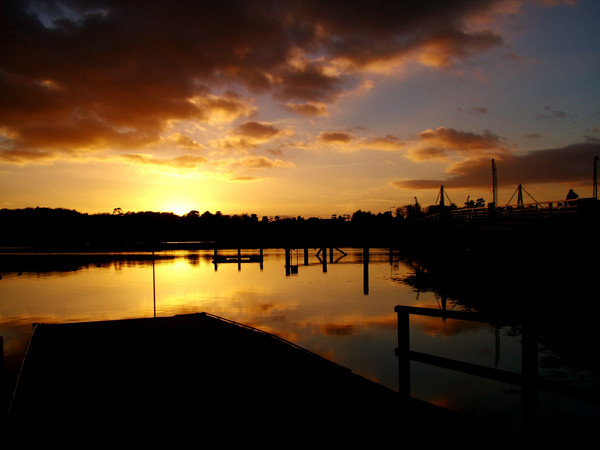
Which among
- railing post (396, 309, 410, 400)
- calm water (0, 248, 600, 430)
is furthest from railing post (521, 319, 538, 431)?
calm water (0, 248, 600, 430)

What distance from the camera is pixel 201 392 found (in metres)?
8.41

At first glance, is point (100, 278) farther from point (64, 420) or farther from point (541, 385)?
point (541, 385)

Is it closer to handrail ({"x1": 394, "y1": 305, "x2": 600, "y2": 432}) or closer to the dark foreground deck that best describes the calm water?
the dark foreground deck

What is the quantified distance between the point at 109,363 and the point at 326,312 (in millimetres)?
18417

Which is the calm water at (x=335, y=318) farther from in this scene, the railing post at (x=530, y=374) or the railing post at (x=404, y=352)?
the railing post at (x=530, y=374)

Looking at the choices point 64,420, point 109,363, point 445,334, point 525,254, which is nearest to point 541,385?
point 64,420

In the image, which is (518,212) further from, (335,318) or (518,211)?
(335,318)

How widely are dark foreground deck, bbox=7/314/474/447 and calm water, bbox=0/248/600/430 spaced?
199 inches

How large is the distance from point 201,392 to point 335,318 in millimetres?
17861

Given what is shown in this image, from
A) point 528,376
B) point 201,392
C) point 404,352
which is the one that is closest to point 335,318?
point 201,392

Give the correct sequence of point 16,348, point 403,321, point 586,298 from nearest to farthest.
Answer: point 403,321, point 16,348, point 586,298

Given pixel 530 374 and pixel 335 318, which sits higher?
pixel 530 374

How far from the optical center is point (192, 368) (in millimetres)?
10172

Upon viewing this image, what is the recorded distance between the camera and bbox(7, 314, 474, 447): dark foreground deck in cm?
677
